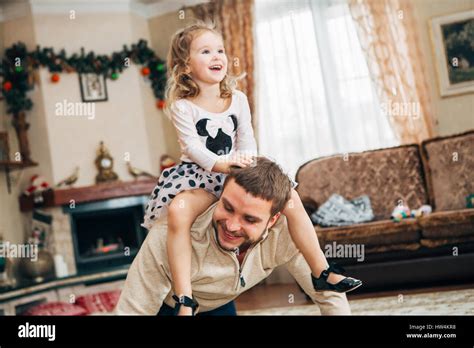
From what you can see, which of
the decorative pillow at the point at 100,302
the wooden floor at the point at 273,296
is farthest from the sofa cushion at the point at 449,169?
the decorative pillow at the point at 100,302

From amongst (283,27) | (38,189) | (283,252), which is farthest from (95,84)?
(283,252)

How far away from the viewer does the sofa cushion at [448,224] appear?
245 centimetres

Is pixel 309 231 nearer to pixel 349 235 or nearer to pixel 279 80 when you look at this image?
pixel 349 235

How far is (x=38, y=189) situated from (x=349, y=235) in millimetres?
1794

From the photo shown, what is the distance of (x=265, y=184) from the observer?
1.50m

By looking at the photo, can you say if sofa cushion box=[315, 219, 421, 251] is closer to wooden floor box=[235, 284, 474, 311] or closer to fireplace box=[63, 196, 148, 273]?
wooden floor box=[235, 284, 474, 311]

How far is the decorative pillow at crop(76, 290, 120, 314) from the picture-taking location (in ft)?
8.69

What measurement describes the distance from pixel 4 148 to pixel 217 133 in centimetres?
245

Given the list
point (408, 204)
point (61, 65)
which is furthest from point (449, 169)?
point (61, 65)

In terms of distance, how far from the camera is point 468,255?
7.93 ft

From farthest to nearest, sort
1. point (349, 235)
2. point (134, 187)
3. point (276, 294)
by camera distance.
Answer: point (134, 187) → point (349, 235) → point (276, 294)

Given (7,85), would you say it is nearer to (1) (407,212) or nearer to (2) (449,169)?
(1) (407,212)

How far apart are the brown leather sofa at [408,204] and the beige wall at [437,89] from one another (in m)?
0.09

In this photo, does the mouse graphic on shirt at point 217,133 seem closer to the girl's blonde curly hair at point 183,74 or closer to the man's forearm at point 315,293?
the girl's blonde curly hair at point 183,74
